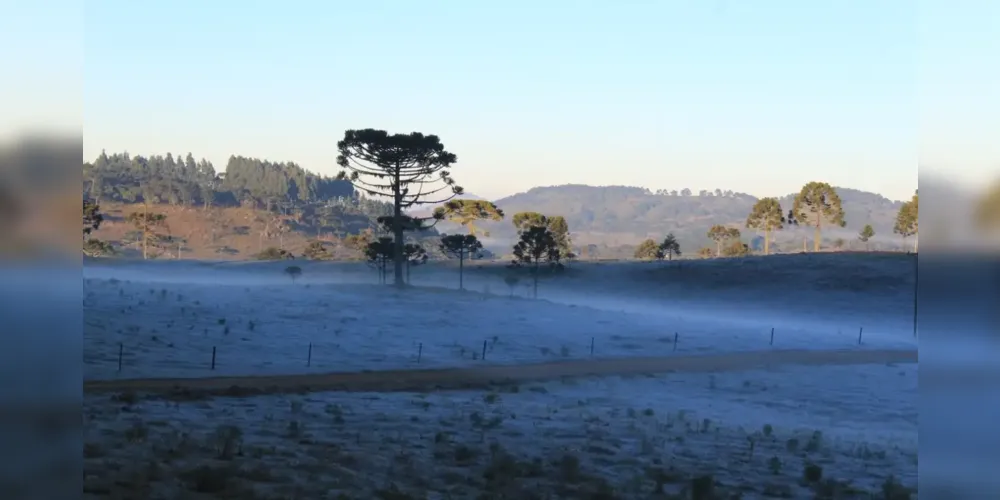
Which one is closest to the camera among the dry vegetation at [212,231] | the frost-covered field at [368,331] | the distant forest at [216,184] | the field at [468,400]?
the field at [468,400]

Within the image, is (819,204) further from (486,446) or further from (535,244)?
(486,446)

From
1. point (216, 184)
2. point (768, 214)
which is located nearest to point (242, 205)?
point (216, 184)

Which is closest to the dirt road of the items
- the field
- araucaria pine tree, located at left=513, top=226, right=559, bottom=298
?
the field

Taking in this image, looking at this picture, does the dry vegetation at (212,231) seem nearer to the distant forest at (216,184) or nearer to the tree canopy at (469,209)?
the distant forest at (216,184)

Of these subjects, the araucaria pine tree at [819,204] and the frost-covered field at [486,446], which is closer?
the frost-covered field at [486,446]

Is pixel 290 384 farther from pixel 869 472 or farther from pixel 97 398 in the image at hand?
pixel 869 472

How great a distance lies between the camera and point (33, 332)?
3.44 m

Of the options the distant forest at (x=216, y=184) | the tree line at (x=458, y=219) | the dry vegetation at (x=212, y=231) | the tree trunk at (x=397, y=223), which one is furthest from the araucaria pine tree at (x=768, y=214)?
the distant forest at (x=216, y=184)

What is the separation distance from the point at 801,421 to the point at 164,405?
1088 cm

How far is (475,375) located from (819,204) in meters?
55.3

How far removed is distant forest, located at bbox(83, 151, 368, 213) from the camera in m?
133

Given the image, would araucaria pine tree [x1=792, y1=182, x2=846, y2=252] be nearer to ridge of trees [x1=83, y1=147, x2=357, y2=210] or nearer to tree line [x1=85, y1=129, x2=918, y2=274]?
tree line [x1=85, y1=129, x2=918, y2=274]

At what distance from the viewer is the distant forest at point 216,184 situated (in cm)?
13335

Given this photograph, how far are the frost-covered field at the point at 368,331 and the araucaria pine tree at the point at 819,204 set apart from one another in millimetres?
18861
